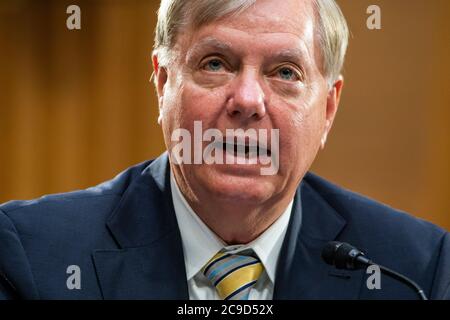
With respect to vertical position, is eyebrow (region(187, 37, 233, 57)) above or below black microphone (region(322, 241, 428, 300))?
above

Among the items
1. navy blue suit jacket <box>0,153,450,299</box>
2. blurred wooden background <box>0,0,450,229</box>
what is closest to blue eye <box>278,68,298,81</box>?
navy blue suit jacket <box>0,153,450,299</box>

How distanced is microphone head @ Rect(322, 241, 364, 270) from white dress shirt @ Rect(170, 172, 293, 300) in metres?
0.31

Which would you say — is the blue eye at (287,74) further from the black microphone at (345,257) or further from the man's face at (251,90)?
the black microphone at (345,257)

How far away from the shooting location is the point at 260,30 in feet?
5.86

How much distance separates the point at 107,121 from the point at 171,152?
80 cm

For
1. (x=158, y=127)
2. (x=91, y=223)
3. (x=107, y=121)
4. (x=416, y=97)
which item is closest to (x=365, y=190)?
(x=416, y=97)

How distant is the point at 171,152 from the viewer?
1931mm

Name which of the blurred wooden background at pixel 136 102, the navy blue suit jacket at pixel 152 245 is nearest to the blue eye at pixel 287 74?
the navy blue suit jacket at pixel 152 245

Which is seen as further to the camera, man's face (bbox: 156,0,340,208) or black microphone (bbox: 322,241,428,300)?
man's face (bbox: 156,0,340,208)

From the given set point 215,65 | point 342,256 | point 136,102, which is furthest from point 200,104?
point 136,102

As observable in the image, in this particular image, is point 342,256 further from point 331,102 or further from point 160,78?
point 160,78

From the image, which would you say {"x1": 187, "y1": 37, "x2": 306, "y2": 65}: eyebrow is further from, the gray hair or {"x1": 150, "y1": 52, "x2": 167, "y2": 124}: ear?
{"x1": 150, "y1": 52, "x2": 167, "y2": 124}: ear

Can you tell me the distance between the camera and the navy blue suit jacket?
1804 millimetres
